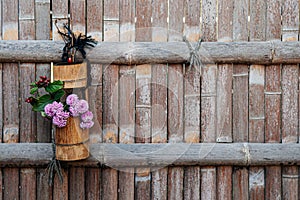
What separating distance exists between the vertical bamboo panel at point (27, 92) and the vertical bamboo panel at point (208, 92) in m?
1.24

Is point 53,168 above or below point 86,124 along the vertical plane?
below

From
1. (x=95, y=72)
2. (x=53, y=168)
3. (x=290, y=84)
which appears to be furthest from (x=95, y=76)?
(x=290, y=84)

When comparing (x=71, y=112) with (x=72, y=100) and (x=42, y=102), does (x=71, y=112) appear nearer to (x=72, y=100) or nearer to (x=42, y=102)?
(x=72, y=100)

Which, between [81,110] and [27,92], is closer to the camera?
[81,110]

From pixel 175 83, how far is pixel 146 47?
34cm

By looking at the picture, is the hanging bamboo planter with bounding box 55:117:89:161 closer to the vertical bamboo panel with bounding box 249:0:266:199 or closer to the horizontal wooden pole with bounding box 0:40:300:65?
the horizontal wooden pole with bounding box 0:40:300:65

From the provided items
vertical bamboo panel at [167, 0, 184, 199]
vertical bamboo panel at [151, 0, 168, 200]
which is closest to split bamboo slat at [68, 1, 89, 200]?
vertical bamboo panel at [151, 0, 168, 200]

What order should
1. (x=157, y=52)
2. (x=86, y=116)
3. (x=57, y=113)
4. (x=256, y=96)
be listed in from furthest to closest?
(x=256, y=96)
(x=157, y=52)
(x=86, y=116)
(x=57, y=113)

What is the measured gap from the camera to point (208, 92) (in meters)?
3.92

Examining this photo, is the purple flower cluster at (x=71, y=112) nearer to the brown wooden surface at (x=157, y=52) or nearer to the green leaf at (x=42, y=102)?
the green leaf at (x=42, y=102)

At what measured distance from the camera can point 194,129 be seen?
3.94 metres

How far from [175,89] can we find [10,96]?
1.20 m

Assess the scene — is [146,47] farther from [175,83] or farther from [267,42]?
[267,42]

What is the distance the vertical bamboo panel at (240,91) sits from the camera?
3.91 metres
